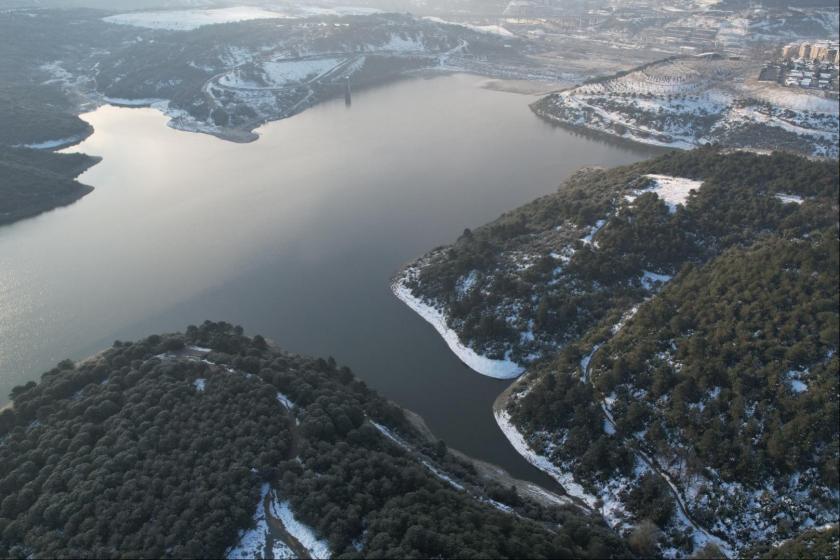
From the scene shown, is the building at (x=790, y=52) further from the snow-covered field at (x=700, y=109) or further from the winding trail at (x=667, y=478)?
the winding trail at (x=667, y=478)

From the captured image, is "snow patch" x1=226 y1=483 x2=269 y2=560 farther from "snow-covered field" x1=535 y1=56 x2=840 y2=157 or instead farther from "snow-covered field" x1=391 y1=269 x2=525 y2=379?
"snow-covered field" x1=535 y1=56 x2=840 y2=157

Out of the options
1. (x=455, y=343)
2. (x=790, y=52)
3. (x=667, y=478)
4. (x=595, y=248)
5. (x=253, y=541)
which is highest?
(x=790, y=52)

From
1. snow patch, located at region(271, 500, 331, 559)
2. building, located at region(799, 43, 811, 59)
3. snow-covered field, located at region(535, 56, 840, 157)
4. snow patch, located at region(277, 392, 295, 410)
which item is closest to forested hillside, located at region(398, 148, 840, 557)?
snow patch, located at region(277, 392, 295, 410)

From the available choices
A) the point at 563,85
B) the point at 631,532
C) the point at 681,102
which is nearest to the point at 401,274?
the point at 631,532

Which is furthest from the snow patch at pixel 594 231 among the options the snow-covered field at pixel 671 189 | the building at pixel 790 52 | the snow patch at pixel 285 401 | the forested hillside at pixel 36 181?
the building at pixel 790 52

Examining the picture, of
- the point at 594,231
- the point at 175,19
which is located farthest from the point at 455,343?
the point at 175,19

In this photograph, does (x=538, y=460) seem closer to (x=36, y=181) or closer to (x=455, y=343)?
Result: (x=455, y=343)
